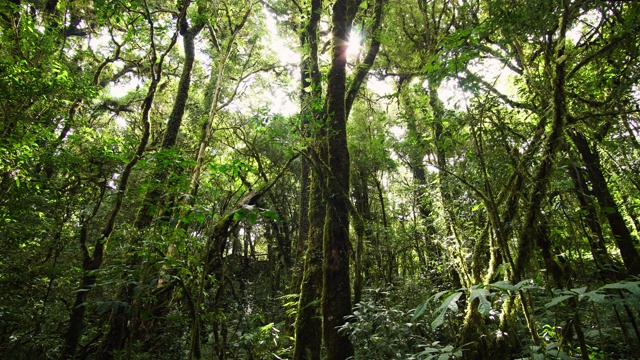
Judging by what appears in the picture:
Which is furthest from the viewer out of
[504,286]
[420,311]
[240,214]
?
[240,214]

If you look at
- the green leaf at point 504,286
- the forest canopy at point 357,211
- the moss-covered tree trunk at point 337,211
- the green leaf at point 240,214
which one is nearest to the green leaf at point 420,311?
the forest canopy at point 357,211

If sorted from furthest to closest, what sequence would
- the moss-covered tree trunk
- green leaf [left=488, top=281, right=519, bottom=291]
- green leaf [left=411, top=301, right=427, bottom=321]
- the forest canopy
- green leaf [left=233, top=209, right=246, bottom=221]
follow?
the moss-covered tree trunk → the forest canopy → green leaf [left=233, top=209, right=246, bottom=221] → green leaf [left=411, top=301, right=427, bottom=321] → green leaf [left=488, top=281, right=519, bottom=291]

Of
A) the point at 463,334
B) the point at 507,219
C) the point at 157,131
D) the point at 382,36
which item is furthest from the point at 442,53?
the point at 157,131

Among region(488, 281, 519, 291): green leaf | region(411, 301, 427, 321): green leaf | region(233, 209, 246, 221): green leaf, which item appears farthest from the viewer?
region(233, 209, 246, 221): green leaf

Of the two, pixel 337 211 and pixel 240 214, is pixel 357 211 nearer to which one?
pixel 337 211

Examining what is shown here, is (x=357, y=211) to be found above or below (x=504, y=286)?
above

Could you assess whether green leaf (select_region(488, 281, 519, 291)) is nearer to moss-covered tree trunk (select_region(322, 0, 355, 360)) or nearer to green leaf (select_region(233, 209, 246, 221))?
green leaf (select_region(233, 209, 246, 221))

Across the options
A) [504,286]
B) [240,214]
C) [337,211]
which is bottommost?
[504,286]

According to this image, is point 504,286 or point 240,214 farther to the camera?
point 240,214

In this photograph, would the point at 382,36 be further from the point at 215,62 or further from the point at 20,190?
the point at 215,62

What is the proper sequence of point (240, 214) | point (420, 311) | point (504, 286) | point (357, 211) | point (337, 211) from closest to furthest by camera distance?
point (504, 286) < point (420, 311) < point (240, 214) < point (337, 211) < point (357, 211)

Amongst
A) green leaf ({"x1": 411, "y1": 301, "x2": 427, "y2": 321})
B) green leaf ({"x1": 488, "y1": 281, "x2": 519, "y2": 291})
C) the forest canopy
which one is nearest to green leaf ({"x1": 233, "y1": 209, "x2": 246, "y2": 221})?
the forest canopy

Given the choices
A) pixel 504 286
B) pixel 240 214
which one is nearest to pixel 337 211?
pixel 240 214

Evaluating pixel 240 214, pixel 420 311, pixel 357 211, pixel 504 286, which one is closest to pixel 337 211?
pixel 357 211
